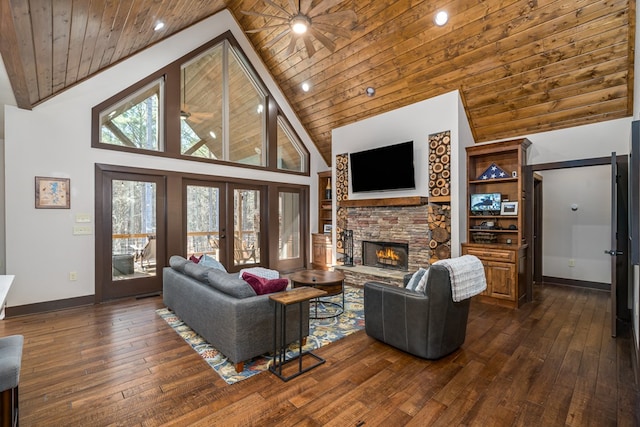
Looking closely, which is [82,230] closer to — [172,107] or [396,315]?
[172,107]

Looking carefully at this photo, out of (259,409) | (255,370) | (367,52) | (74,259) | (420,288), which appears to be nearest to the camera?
(259,409)

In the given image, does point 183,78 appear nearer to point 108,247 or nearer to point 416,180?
point 108,247

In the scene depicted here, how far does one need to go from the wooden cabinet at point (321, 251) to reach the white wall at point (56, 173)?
3.87m

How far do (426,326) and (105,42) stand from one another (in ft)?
16.1

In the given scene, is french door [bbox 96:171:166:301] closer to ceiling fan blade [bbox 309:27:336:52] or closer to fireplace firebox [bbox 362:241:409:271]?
ceiling fan blade [bbox 309:27:336:52]

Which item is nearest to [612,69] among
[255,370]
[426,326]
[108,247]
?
[426,326]

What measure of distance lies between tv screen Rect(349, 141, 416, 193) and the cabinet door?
178 cm

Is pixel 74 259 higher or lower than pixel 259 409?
higher

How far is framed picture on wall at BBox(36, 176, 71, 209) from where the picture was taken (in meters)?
4.12

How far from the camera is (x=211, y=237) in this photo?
595 cm

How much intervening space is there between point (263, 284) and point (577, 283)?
594cm

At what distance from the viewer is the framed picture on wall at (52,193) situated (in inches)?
162

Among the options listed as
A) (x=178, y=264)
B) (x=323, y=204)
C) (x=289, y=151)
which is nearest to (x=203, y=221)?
(x=178, y=264)

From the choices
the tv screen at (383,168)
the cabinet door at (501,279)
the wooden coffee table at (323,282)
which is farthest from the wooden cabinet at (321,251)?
the cabinet door at (501,279)
